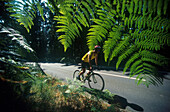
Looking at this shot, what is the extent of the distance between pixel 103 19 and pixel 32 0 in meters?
0.37

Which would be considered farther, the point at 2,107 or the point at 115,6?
the point at 2,107

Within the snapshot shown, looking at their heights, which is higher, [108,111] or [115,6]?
[115,6]

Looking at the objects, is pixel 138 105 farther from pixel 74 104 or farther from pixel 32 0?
pixel 32 0

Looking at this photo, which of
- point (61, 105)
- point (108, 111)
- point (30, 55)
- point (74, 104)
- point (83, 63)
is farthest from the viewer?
point (83, 63)

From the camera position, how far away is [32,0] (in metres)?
0.40

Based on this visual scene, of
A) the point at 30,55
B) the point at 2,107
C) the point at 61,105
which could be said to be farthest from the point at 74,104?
the point at 30,55

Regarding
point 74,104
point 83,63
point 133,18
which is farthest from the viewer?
point 83,63

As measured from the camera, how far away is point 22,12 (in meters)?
0.42

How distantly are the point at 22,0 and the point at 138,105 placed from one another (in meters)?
3.12

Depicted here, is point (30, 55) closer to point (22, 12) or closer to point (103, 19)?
point (22, 12)

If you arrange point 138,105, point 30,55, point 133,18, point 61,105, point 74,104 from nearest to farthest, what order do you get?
1. point 133,18
2. point 30,55
3. point 61,105
4. point 74,104
5. point 138,105

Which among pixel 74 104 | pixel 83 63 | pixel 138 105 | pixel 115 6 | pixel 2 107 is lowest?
pixel 138 105

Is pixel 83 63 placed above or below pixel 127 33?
below

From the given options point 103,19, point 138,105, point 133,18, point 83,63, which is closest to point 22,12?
point 103,19
